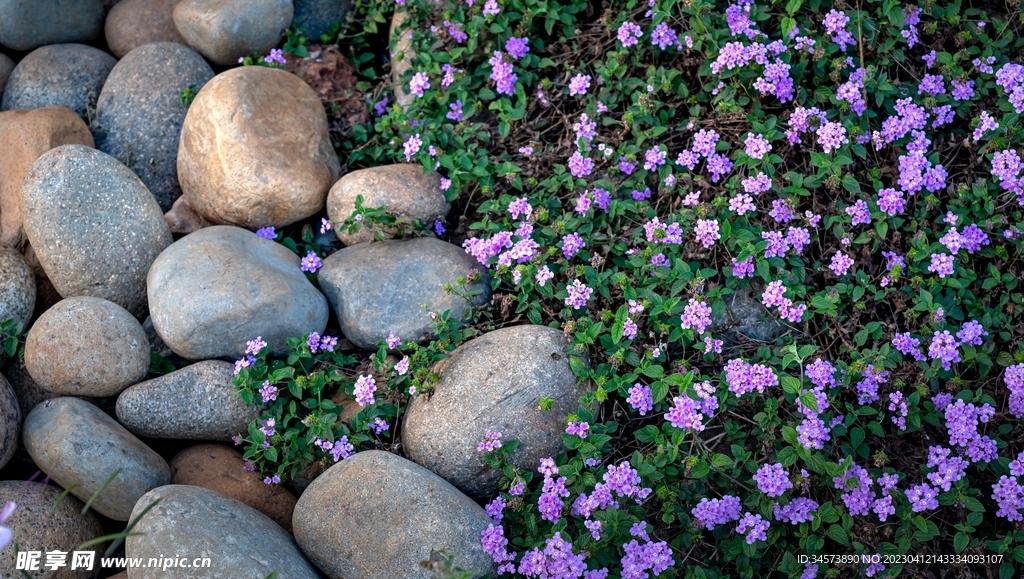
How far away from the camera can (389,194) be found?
149 inches

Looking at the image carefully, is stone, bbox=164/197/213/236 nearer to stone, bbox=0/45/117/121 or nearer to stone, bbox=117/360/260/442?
stone, bbox=0/45/117/121

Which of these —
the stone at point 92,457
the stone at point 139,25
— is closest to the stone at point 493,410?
the stone at point 92,457

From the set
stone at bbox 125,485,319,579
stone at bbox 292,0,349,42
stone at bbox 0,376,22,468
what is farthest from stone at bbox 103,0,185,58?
stone at bbox 125,485,319,579

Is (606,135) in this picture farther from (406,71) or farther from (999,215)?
(999,215)

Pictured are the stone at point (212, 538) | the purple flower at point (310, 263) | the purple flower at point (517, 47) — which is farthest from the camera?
the purple flower at point (517, 47)

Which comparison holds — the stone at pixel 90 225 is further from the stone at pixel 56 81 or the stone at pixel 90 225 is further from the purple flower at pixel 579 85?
the purple flower at pixel 579 85

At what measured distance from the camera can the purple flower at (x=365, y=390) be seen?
10.7 feet

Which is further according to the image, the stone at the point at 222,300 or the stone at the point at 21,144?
the stone at the point at 21,144

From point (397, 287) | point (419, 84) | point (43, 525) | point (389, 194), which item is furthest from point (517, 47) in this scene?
point (43, 525)

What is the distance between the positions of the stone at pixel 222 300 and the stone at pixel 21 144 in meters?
0.81

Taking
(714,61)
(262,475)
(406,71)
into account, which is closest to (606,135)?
(714,61)

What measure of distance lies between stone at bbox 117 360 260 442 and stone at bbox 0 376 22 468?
0.35 m

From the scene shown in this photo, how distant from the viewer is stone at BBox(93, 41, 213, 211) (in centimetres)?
417

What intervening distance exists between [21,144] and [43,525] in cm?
187
